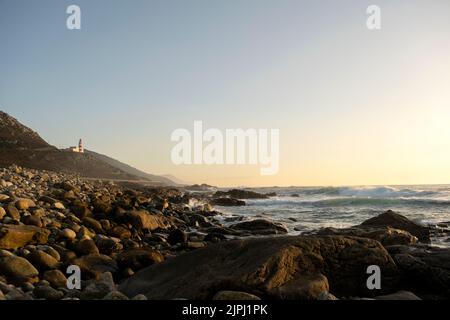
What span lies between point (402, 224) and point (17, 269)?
1133 cm

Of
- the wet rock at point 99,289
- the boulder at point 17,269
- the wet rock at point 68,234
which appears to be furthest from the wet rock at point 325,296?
the wet rock at point 68,234

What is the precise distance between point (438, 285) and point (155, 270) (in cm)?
396

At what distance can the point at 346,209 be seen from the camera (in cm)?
2538

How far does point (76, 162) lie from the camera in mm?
69000

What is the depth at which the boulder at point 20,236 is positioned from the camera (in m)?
6.64

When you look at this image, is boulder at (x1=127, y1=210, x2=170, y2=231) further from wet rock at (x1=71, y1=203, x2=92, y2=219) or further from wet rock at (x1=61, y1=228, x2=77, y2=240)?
wet rock at (x1=61, y1=228, x2=77, y2=240)

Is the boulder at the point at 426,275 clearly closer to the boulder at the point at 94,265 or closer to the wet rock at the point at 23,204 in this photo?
the boulder at the point at 94,265

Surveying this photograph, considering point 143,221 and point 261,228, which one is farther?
point 261,228

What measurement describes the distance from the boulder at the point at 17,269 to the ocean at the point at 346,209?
32.0 feet

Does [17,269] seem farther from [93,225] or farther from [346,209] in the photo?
[346,209]

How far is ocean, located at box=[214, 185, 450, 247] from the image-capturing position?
17.6 metres

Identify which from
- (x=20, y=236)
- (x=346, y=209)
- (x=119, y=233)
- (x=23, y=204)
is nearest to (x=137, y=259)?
(x=20, y=236)

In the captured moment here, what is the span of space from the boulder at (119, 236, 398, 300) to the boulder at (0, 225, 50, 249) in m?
2.65
